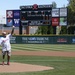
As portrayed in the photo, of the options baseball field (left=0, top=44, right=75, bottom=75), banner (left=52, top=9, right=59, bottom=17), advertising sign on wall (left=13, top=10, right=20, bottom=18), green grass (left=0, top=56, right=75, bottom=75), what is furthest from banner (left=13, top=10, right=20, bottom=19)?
green grass (left=0, top=56, right=75, bottom=75)

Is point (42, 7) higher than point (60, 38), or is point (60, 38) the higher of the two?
point (42, 7)

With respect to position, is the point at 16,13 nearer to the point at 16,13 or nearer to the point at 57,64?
the point at 16,13

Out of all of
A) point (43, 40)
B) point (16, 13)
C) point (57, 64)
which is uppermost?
point (16, 13)

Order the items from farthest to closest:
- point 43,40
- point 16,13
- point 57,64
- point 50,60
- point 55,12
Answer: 1. point 16,13
2. point 55,12
3. point 43,40
4. point 50,60
5. point 57,64

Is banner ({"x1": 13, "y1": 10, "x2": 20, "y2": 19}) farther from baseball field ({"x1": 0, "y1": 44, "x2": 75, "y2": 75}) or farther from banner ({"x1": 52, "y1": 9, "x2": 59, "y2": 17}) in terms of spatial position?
baseball field ({"x1": 0, "y1": 44, "x2": 75, "y2": 75})

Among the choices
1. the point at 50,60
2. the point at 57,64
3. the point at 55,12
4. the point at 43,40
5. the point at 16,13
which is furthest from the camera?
the point at 16,13

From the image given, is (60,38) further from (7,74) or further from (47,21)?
(7,74)

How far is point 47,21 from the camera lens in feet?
167

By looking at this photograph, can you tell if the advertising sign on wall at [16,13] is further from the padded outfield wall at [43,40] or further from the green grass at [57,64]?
the green grass at [57,64]

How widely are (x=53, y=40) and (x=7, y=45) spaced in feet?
109

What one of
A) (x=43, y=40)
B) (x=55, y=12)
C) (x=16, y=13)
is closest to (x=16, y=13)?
(x=16, y=13)

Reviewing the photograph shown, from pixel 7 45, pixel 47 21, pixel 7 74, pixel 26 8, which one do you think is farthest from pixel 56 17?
pixel 7 74

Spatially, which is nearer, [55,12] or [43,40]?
[43,40]

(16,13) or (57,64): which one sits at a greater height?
(16,13)
